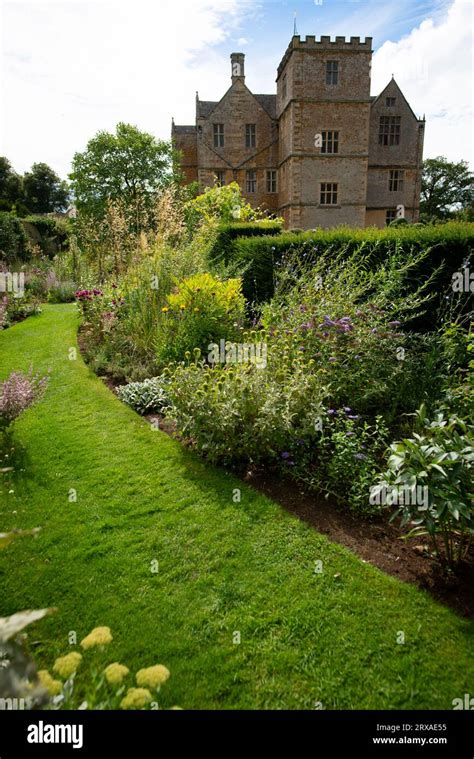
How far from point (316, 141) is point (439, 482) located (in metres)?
25.4

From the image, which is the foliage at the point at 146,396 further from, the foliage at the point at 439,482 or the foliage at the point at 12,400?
the foliage at the point at 439,482

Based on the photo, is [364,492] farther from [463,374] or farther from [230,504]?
[463,374]

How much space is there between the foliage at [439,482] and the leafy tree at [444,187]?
1719 inches

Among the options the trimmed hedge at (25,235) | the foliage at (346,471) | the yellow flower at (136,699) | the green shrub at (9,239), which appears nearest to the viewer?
the yellow flower at (136,699)

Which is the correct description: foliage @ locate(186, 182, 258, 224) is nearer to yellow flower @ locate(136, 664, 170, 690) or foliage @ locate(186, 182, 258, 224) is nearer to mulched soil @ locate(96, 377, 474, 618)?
mulched soil @ locate(96, 377, 474, 618)

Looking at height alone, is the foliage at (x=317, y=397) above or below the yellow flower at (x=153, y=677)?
above

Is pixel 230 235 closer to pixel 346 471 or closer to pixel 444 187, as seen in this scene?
pixel 346 471

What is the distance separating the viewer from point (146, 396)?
532cm

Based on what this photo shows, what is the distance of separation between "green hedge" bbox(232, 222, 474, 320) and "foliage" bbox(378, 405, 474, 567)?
3591mm

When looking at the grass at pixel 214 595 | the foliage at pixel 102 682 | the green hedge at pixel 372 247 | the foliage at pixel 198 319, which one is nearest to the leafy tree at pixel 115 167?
the green hedge at pixel 372 247

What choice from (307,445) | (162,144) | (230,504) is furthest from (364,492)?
(162,144)

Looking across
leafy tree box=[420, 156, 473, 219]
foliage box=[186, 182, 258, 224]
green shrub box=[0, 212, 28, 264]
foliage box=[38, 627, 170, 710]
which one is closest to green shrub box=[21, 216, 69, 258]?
green shrub box=[0, 212, 28, 264]

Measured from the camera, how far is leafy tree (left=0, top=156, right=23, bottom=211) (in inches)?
1259

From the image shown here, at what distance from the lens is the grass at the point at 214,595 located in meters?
2.05
